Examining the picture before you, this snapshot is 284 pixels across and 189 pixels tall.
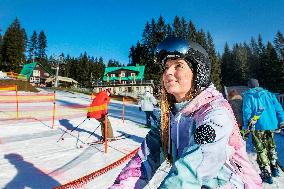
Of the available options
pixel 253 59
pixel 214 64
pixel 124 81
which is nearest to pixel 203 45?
pixel 214 64

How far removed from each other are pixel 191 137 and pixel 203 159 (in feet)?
0.49

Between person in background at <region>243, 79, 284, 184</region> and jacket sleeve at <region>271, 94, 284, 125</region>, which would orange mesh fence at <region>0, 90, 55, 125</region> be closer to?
person in background at <region>243, 79, 284, 184</region>

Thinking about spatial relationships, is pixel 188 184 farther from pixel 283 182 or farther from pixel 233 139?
pixel 283 182

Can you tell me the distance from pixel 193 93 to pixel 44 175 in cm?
599

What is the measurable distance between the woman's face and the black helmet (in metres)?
0.03

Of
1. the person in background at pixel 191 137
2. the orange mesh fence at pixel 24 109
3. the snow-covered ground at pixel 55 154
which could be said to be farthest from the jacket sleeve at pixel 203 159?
the orange mesh fence at pixel 24 109

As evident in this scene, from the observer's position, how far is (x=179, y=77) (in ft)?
6.54

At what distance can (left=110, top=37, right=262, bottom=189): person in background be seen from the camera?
4.85ft

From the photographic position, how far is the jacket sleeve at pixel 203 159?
1444mm

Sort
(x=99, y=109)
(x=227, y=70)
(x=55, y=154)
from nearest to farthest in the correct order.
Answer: (x=55, y=154), (x=99, y=109), (x=227, y=70)

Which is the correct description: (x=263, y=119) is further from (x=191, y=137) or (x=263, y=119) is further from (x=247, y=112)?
(x=191, y=137)

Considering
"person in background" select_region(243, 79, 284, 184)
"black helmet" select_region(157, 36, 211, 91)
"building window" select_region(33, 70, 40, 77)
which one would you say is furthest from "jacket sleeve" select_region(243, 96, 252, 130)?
"building window" select_region(33, 70, 40, 77)

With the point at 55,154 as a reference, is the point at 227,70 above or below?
above

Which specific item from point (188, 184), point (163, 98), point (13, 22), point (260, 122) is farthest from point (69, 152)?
point (13, 22)
